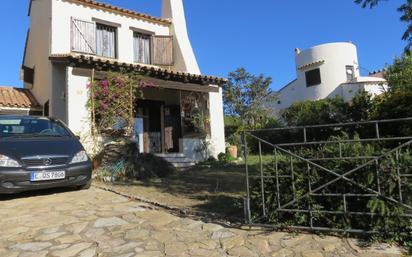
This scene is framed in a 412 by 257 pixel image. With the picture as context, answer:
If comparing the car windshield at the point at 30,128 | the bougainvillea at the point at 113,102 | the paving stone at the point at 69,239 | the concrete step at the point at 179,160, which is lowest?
the paving stone at the point at 69,239

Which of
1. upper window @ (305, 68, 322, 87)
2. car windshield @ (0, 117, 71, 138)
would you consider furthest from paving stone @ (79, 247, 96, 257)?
upper window @ (305, 68, 322, 87)

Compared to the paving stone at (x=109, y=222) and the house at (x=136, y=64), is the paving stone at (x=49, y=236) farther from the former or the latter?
the house at (x=136, y=64)

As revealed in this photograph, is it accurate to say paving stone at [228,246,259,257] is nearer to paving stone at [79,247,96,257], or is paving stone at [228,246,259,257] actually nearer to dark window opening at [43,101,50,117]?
paving stone at [79,247,96,257]

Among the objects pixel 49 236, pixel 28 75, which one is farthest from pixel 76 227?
pixel 28 75

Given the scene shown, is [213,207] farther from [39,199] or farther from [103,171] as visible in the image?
[103,171]

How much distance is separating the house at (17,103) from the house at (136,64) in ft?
1.04

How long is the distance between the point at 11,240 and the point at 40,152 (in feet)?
8.23

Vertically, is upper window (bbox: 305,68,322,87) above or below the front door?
above

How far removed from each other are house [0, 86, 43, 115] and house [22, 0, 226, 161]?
0.32 meters

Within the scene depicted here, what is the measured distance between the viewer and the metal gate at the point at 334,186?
13.4 ft

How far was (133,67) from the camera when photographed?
1141 centimetres

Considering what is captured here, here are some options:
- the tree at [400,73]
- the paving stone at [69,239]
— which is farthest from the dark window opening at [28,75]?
the tree at [400,73]

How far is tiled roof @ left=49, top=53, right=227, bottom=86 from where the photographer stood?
1053cm

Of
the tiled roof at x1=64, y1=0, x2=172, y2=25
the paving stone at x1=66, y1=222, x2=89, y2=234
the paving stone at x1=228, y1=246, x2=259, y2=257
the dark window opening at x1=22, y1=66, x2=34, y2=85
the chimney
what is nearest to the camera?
the paving stone at x1=228, y1=246, x2=259, y2=257
